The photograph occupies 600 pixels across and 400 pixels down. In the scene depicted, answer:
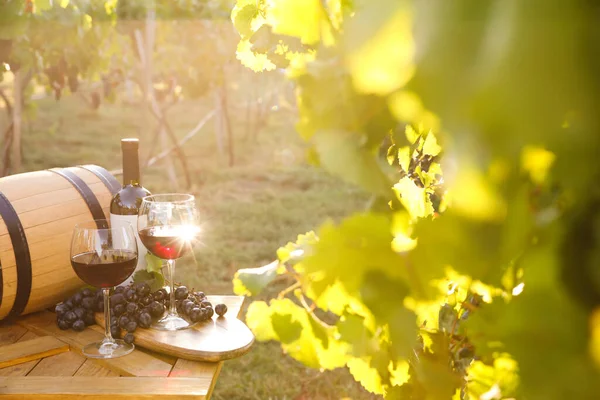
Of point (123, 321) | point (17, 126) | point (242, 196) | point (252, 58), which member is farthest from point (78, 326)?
point (242, 196)

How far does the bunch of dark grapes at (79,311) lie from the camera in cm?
191

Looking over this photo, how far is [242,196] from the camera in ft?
26.4

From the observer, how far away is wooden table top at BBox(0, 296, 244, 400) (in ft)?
4.91

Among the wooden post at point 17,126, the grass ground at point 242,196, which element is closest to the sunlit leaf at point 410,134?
the grass ground at point 242,196

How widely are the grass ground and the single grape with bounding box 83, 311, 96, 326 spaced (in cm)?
172

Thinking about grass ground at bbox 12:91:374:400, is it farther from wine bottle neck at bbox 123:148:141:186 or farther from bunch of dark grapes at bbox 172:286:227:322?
wine bottle neck at bbox 123:148:141:186

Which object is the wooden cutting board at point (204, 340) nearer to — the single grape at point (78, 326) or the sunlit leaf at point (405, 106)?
the single grape at point (78, 326)

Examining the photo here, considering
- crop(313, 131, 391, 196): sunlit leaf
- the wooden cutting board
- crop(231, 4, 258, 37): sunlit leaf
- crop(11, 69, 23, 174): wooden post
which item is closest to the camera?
crop(313, 131, 391, 196): sunlit leaf

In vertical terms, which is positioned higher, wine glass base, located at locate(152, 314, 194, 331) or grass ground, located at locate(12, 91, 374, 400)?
wine glass base, located at locate(152, 314, 194, 331)

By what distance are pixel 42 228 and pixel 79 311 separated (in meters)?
0.38

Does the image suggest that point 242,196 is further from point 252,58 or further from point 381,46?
point 381,46

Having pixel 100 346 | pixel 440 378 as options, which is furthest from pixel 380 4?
pixel 100 346

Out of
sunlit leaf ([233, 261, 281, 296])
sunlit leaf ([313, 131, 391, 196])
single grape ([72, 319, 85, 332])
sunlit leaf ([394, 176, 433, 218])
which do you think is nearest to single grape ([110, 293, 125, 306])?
single grape ([72, 319, 85, 332])

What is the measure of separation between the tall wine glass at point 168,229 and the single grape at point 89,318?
0.22 metres
